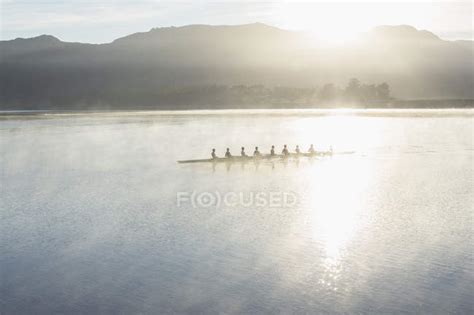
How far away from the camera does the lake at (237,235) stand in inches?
787

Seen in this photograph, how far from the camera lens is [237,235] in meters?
27.7

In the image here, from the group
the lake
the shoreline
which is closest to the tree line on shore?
the shoreline

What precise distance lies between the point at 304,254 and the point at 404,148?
43903 millimetres

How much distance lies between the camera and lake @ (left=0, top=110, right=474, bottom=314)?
20000 millimetres

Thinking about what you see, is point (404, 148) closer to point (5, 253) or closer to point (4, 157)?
point (4, 157)

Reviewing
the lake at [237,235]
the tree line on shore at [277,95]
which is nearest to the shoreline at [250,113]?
the tree line on shore at [277,95]

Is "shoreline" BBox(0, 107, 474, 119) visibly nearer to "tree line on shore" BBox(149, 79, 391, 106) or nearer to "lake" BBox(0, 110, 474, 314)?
"tree line on shore" BBox(149, 79, 391, 106)

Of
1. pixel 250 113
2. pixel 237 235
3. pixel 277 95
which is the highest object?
pixel 277 95

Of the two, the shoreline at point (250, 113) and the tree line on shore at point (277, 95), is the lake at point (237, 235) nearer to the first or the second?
the shoreline at point (250, 113)

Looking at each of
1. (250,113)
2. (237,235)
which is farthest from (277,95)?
(237,235)

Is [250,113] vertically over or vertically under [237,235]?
over

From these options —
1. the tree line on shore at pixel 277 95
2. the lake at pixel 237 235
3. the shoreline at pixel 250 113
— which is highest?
the tree line on shore at pixel 277 95

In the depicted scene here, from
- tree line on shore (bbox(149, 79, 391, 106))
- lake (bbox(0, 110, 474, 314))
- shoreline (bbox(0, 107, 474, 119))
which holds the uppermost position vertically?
tree line on shore (bbox(149, 79, 391, 106))

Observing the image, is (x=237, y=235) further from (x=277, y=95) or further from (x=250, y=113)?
(x=277, y=95)
